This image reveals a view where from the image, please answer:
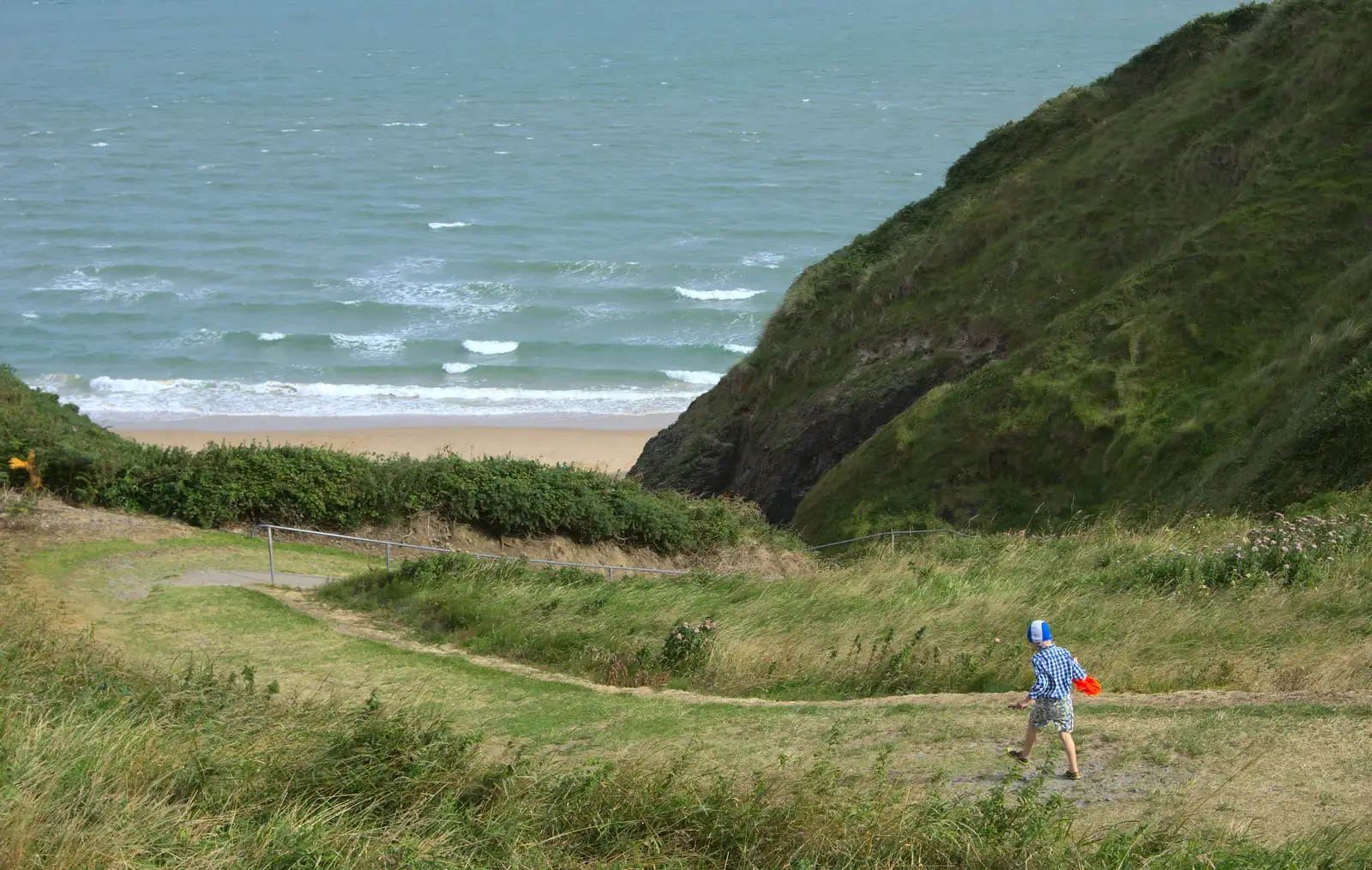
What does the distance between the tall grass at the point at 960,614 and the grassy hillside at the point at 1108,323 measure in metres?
3.84

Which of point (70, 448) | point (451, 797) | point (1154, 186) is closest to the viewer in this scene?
point (451, 797)

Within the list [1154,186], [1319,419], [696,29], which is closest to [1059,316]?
[1154,186]

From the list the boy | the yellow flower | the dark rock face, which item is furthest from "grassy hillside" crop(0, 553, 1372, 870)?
the dark rock face

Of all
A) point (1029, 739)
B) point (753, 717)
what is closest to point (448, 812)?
point (753, 717)

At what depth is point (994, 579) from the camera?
17.5 metres

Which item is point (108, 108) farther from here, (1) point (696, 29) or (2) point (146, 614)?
(2) point (146, 614)

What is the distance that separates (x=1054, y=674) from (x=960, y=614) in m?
5.21

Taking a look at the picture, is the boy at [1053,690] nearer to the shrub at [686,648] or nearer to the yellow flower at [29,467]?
the shrub at [686,648]

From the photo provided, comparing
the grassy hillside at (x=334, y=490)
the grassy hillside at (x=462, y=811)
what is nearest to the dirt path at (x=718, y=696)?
the grassy hillside at (x=462, y=811)

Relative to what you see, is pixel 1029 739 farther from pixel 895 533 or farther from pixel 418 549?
pixel 895 533

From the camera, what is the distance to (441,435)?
52.2 m

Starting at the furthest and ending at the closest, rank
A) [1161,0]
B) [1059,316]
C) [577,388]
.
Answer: [1161,0] < [577,388] < [1059,316]

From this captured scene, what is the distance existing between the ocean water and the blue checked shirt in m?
45.1

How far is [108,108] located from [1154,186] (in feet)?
382
